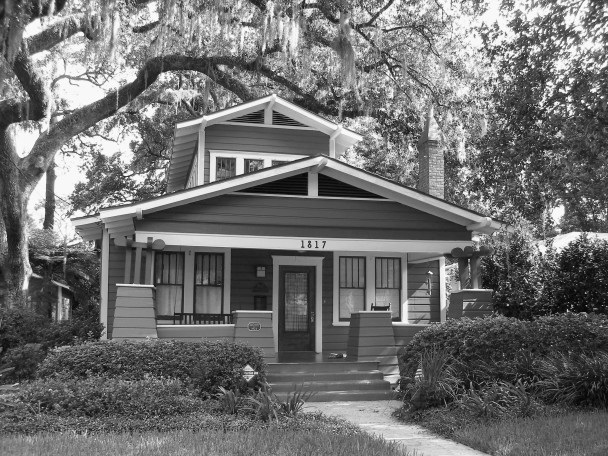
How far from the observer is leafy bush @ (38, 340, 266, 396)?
10.1 m

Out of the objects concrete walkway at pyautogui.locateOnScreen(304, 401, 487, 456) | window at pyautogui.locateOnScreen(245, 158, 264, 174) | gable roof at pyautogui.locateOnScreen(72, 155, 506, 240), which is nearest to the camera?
concrete walkway at pyautogui.locateOnScreen(304, 401, 487, 456)

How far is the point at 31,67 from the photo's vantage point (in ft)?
54.6

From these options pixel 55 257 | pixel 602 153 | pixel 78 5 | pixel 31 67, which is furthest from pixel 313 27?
pixel 55 257

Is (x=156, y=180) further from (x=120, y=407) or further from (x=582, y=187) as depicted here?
(x=120, y=407)

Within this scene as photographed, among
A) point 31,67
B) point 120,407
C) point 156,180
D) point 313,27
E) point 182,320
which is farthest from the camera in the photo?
point 156,180

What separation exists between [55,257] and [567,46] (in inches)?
767

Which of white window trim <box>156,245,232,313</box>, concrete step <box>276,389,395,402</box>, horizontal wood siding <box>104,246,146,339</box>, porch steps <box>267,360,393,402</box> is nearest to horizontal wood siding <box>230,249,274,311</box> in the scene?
white window trim <box>156,245,232,313</box>

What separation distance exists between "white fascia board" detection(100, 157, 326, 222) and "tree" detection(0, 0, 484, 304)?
3696 mm

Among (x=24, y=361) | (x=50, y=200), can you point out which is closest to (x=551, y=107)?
(x=24, y=361)

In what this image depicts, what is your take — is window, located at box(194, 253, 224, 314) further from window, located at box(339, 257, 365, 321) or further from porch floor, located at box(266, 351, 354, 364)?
window, located at box(339, 257, 365, 321)

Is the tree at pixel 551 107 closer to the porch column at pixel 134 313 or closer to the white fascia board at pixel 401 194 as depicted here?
the white fascia board at pixel 401 194

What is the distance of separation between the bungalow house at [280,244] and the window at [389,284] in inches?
1.1

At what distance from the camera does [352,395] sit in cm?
1216

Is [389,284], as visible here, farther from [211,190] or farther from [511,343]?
[511,343]
